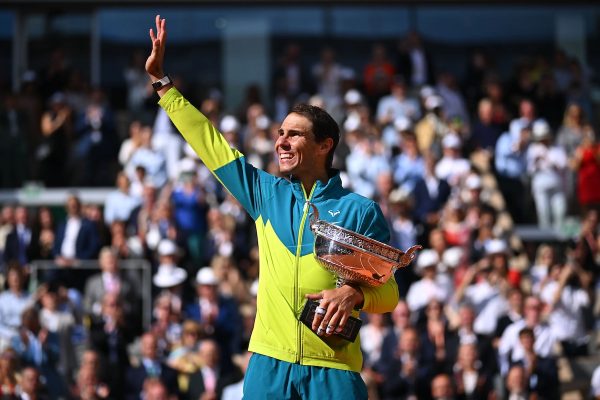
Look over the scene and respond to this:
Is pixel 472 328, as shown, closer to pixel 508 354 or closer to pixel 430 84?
pixel 508 354

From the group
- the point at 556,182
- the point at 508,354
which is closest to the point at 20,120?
the point at 556,182

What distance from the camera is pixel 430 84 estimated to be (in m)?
20.2

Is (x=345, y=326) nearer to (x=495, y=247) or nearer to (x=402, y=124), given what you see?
(x=495, y=247)

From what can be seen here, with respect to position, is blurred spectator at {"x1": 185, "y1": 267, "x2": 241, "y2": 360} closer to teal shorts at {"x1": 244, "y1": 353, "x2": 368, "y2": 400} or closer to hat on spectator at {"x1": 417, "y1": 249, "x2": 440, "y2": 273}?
hat on spectator at {"x1": 417, "y1": 249, "x2": 440, "y2": 273}

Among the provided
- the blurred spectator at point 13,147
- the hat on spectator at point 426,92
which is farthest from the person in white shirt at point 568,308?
the blurred spectator at point 13,147

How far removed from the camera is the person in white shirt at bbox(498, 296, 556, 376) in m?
12.8

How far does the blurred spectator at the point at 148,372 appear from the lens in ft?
40.0

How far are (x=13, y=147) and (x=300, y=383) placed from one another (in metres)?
14.0

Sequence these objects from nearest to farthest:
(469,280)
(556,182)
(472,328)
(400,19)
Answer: (472,328)
(469,280)
(556,182)
(400,19)

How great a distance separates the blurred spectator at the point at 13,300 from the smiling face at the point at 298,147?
798 centimetres

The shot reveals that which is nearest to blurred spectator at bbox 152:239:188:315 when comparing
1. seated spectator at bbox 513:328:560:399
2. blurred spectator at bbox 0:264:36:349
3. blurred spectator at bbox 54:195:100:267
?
blurred spectator at bbox 54:195:100:267

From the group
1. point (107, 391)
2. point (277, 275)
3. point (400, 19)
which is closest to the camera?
point (277, 275)

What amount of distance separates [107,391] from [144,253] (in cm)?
293

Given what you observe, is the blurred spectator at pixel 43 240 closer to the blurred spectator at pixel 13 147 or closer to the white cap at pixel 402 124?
the blurred spectator at pixel 13 147
